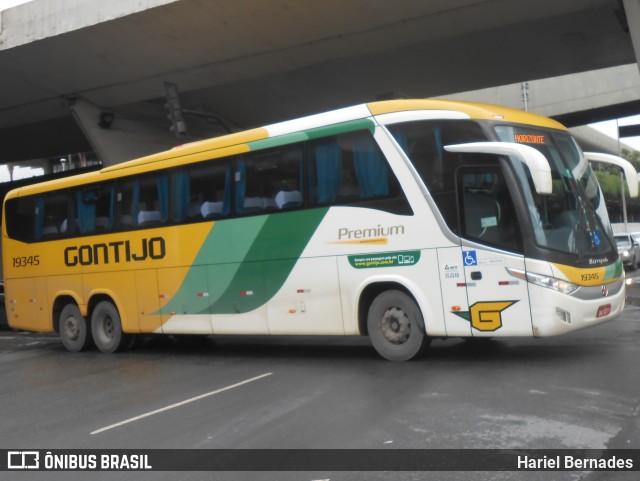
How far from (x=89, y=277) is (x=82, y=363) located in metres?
1.95

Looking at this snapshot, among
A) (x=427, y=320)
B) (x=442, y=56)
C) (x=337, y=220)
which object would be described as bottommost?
(x=427, y=320)

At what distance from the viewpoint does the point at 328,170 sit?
1065cm

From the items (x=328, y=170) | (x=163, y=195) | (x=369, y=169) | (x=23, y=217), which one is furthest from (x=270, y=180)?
(x=23, y=217)

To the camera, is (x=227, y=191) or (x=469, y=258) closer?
(x=469, y=258)

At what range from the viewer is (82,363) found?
1345 centimetres

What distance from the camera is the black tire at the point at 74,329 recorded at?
594 inches

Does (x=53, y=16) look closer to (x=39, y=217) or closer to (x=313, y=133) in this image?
(x=39, y=217)

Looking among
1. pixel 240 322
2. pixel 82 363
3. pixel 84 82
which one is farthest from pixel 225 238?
pixel 84 82

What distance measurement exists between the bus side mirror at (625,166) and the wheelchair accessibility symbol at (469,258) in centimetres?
210

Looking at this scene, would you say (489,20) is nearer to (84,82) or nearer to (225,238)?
(225,238)

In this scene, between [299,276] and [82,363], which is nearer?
[299,276]

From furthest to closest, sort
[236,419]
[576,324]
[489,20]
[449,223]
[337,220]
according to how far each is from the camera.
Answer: [489,20] < [337,220] < [449,223] < [576,324] < [236,419]

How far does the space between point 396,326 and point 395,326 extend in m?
0.02

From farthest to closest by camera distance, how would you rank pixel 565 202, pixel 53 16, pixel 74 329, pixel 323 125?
pixel 53 16 < pixel 74 329 < pixel 323 125 < pixel 565 202
